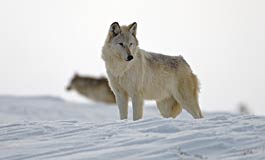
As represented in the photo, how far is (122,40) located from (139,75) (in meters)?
0.76

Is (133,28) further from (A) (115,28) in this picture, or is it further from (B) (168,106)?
(B) (168,106)

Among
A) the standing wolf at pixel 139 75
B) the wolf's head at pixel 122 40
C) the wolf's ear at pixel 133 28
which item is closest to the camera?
the wolf's head at pixel 122 40

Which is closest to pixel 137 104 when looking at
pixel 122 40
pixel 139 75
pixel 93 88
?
pixel 139 75

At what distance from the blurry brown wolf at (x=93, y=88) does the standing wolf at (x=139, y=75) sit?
57.2 feet

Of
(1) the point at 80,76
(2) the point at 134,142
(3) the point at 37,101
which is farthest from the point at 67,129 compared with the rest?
(1) the point at 80,76

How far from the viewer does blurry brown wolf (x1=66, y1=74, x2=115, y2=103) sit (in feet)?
98.3

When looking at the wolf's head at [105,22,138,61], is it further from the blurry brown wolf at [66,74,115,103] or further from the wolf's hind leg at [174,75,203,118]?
the blurry brown wolf at [66,74,115,103]

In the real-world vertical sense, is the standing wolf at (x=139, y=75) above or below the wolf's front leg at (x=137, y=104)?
above

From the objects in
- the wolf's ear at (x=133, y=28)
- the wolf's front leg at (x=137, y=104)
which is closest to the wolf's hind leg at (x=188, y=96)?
the wolf's front leg at (x=137, y=104)

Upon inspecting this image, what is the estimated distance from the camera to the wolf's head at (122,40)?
1020 centimetres

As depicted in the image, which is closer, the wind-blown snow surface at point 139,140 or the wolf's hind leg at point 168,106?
the wind-blown snow surface at point 139,140

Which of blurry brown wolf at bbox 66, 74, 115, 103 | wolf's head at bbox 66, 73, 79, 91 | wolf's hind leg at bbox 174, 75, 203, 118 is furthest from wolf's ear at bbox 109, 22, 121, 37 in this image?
wolf's head at bbox 66, 73, 79, 91

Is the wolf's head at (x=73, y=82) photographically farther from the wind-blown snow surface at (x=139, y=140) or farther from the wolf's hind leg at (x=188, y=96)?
the wind-blown snow surface at (x=139, y=140)

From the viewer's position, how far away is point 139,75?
10.5m
